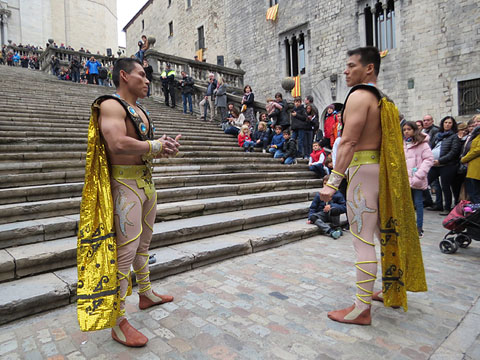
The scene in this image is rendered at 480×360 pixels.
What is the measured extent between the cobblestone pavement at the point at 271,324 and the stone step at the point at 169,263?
0.10 metres

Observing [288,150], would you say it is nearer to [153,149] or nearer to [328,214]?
[328,214]

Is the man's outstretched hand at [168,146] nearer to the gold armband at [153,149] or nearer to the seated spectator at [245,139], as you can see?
the gold armband at [153,149]

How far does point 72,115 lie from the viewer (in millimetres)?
9266

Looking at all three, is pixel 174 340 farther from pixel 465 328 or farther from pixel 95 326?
pixel 465 328

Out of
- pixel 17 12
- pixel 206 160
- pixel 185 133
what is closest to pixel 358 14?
pixel 185 133

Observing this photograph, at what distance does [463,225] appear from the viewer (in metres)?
4.42

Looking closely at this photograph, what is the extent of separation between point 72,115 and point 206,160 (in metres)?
4.27

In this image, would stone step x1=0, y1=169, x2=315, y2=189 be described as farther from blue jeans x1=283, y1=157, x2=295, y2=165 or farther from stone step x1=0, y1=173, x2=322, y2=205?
blue jeans x1=283, y1=157, x2=295, y2=165

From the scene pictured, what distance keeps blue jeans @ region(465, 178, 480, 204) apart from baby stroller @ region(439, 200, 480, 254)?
1717 mm

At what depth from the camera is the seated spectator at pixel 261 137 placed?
34.2 ft

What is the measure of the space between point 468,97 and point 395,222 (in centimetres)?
1289

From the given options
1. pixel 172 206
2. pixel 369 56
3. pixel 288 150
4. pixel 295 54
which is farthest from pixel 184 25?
pixel 369 56

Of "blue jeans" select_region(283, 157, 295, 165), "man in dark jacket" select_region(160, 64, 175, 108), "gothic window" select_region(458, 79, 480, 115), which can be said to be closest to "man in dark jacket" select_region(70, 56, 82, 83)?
"man in dark jacket" select_region(160, 64, 175, 108)

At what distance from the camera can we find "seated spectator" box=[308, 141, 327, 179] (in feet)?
30.1
